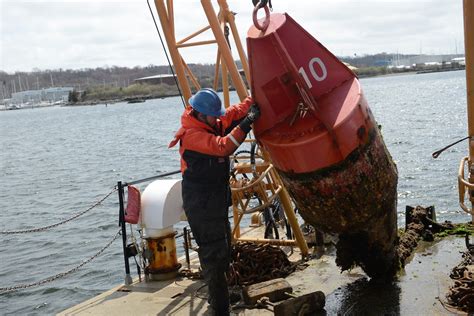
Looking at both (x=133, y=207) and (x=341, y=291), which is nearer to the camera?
(x=341, y=291)

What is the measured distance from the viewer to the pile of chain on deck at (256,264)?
6637 millimetres

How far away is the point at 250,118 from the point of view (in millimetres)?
5129

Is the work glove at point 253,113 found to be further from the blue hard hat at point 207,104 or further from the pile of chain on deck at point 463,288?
the pile of chain on deck at point 463,288

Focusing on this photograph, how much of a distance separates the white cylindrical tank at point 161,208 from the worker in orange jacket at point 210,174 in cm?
162

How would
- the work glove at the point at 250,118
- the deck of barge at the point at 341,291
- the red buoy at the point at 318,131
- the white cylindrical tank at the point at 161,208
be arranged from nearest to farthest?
the red buoy at the point at 318,131, the work glove at the point at 250,118, the deck of barge at the point at 341,291, the white cylindrical tank at the point at 161,208

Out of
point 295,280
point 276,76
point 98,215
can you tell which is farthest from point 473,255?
point 98,215

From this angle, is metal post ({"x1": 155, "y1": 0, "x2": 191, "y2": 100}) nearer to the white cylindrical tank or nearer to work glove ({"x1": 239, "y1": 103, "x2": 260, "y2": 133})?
the white cylindrical tank

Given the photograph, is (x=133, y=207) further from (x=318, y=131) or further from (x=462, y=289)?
(x=462, y=289)

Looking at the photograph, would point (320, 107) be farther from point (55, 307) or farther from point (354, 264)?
point (55, 307)

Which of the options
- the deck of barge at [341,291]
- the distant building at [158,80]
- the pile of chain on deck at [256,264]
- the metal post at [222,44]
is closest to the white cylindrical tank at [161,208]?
the deck of barge at [341,291]

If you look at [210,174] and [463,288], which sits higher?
[210,174]

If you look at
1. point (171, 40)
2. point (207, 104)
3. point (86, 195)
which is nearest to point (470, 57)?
point (207, 104)

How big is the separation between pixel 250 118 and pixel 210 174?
0.69 metres

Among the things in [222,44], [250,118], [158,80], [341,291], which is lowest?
[341,291]
